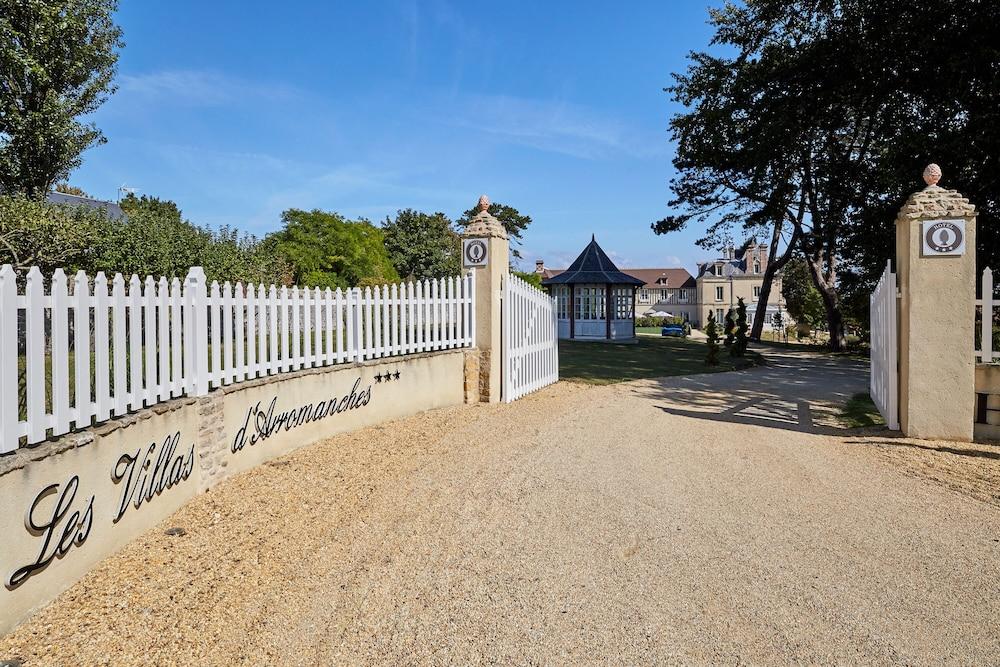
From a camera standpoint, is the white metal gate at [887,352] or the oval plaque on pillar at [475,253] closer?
the white metal gate at [887,352]

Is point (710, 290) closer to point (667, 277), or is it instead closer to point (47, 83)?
point (667, 277)

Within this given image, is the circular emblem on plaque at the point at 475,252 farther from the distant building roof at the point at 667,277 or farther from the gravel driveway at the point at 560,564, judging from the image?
the distant building roof at the point at 667,277

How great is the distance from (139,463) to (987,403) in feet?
28.1

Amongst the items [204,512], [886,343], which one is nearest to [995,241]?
[886,343]

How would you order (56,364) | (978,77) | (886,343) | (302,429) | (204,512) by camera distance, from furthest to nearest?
(978,77)
(886,343)
(302,429)
(204,512)
(56,364)

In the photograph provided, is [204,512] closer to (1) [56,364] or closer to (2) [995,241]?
(1) [56,364]

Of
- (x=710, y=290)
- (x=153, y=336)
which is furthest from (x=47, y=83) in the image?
(x=710, y=290)

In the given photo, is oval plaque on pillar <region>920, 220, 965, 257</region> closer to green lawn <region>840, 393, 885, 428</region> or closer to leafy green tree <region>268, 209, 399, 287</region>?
green lawn <region>840, 393, 885, 428</region>

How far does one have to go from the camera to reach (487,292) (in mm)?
9672

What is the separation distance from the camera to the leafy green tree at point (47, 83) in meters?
16.6

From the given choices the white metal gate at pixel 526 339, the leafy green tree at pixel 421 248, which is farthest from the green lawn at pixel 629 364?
the leafy green tree at pixel 421 248

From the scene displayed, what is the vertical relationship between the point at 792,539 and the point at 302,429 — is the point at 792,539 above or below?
below

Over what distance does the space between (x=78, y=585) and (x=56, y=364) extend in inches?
50.4

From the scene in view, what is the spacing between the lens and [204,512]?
4.70 m
